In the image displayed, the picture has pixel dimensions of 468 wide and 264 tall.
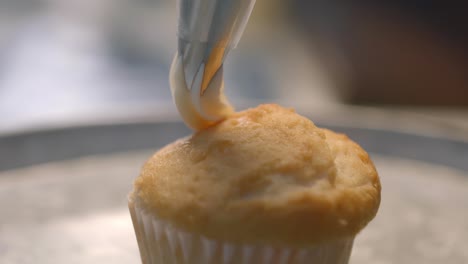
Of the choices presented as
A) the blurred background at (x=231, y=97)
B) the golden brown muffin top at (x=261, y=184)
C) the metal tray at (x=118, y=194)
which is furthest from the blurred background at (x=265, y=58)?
the golden brown muffin top at (x=261, y=184)

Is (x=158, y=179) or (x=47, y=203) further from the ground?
(x=158, y=179)

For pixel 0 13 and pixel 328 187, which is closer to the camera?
pixel 328 187

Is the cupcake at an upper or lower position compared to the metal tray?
upper

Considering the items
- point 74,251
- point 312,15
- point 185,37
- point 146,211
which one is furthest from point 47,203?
point 312,15

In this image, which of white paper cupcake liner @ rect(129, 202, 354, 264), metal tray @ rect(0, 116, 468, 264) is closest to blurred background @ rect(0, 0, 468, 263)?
metal tray @ rect(0, 116, 468, 264)

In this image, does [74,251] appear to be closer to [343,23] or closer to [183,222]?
[183,222]

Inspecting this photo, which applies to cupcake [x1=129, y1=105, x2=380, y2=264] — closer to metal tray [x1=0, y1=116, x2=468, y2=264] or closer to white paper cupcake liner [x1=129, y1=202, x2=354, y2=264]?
white paper cupcake liner [x1=129, y1=202, x2=354, y2=264]
